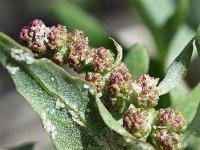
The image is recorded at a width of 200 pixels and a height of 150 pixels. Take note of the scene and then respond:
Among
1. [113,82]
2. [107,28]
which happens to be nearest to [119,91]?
[113,82]

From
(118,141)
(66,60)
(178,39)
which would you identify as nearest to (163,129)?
(118,141)

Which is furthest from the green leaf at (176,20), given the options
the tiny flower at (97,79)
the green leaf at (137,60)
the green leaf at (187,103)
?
the tiny flower at (97,79)

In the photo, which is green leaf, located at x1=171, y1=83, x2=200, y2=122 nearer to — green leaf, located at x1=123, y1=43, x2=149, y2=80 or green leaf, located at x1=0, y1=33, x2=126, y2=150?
green leaf, located at x1=123, y1=43, x2=149, y2=80

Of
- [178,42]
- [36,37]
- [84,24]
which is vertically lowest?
[84,24]

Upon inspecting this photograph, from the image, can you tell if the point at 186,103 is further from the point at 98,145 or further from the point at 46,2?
the point at 46,2

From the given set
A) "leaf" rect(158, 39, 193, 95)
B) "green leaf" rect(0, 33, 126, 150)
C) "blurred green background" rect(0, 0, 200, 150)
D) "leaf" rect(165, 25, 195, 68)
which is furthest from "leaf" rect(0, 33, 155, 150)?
"leaf" rect(165, 25, 195, 68)

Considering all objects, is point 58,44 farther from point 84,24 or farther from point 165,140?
point 84,24

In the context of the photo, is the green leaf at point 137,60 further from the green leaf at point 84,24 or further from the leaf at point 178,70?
the green leaf at point 84,24
